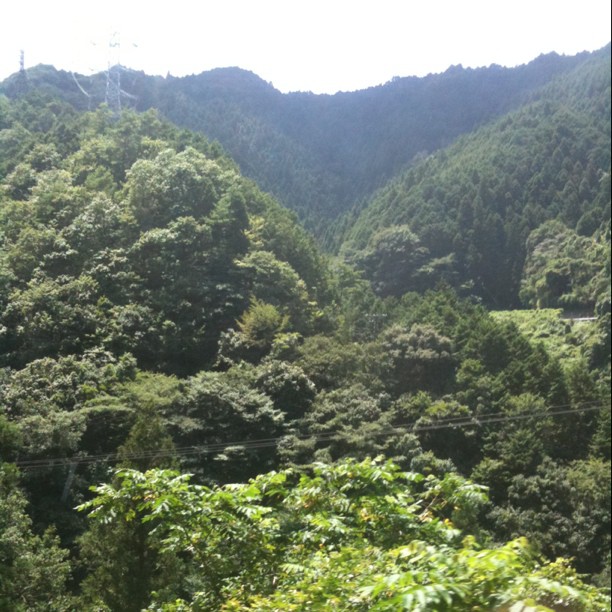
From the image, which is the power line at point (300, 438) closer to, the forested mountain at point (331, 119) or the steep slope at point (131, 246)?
the steep slope at point (131, 246)

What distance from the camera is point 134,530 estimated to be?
882 cm

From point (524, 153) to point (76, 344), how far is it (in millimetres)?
44639

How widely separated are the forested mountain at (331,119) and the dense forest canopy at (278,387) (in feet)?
40.5

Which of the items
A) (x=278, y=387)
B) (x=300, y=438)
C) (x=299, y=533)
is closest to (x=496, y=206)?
(x=278, y=387)

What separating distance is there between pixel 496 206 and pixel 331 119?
30860mm

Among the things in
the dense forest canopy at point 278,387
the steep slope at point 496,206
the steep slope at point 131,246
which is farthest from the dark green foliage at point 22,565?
the steep slope at point 496,206

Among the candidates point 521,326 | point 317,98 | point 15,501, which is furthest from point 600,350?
point 317,98

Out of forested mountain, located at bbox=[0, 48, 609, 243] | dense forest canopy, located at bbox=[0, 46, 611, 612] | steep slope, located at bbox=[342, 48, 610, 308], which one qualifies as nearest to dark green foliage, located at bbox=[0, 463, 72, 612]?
dense forest canopy, located at bbox=[0, 46, 611, 612]

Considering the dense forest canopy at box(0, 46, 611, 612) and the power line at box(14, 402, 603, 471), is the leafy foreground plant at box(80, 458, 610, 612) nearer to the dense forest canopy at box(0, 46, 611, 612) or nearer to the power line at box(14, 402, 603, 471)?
the dense forest canopy at box(0, 46, 611, 612)

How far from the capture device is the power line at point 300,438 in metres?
11.4

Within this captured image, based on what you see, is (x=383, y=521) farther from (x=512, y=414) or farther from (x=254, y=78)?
(x=254, y=78)

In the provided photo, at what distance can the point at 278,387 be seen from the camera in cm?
1888

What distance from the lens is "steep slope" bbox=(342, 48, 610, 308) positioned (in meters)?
47.2

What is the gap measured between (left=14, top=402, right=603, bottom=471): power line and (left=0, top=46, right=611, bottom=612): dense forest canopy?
0.07m
